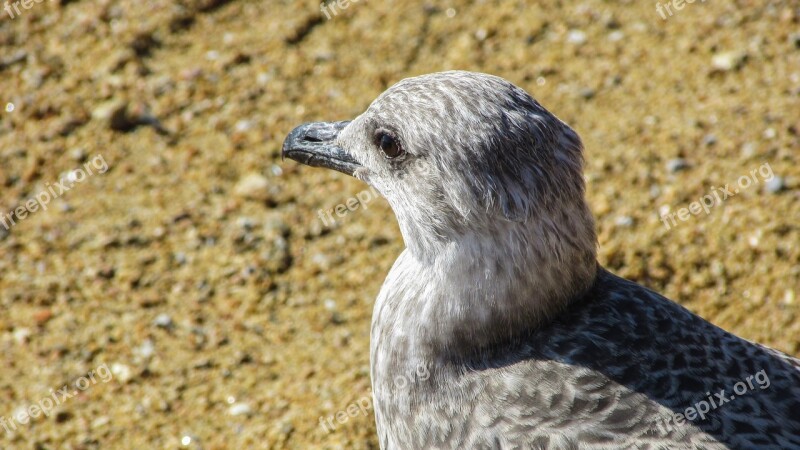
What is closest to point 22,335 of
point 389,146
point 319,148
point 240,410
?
point 240,410

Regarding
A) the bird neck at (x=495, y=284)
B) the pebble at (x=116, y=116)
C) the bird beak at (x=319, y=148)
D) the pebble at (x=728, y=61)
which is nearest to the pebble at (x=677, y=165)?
the pebble at (x=728, y=61)

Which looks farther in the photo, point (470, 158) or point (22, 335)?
point (22, 335)

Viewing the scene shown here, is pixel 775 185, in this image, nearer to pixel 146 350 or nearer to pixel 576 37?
pixel 576 37

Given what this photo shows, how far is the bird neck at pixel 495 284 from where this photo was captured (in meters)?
2.97

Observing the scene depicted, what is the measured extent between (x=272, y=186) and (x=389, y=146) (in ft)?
7.15

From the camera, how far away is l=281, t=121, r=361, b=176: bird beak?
11.5ft

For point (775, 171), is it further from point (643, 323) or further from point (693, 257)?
point (643, 323)

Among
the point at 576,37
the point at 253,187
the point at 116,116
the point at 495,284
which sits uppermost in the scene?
the point at 116,116

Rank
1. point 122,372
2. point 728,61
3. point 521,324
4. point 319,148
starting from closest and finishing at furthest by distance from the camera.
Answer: point 521,324, point 319,148, point 122,372, point 728,61

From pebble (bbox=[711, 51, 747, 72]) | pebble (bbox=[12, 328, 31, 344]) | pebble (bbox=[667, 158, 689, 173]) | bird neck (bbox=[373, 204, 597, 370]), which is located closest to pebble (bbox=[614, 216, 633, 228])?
pebble (bbox=[667, 158, 689, 173])

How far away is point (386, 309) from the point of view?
3334 millimetres

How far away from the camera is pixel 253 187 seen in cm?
525

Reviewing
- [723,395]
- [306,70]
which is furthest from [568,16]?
[723,395]

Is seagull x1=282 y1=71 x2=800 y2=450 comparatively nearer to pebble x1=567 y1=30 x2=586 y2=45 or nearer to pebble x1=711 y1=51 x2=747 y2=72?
pebble x1=711 y1=51 x2=747 y2=72
